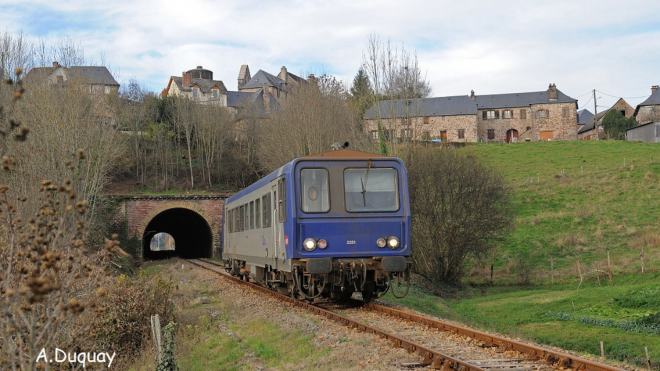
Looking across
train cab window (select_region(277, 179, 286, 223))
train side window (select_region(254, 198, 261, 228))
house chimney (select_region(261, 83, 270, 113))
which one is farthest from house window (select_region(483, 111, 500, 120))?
train cab window (select_region(277, 179, 286, 223))

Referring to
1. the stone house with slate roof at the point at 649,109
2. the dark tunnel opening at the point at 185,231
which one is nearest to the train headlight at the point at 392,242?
the dark tunnel opening at the point at 185,231

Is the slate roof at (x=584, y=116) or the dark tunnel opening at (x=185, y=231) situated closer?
the dark tunnel opening at (x=185, y=231)

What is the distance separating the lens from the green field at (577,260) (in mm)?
14544

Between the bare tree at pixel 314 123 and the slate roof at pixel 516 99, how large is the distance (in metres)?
44.5

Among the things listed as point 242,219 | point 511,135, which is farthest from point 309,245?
→ point 511,135

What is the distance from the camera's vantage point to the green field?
14.5 m

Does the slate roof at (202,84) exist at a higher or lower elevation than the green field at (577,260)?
higher

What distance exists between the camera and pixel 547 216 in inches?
1358

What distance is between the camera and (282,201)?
12297mm

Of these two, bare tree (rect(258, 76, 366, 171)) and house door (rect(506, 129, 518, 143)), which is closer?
bare tree (rect(258, 76, 366, 171))

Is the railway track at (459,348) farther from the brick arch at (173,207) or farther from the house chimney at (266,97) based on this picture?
the house chimney at (266,97)

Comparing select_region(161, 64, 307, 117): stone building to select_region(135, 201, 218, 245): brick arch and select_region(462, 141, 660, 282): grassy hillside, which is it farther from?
select_region(462, 141, 660, 282): grassy hillside

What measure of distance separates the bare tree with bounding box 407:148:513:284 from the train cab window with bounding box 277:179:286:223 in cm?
1186

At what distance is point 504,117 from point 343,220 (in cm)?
6361
